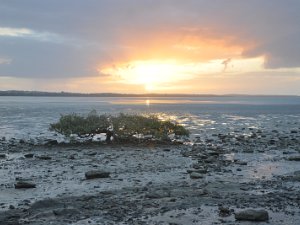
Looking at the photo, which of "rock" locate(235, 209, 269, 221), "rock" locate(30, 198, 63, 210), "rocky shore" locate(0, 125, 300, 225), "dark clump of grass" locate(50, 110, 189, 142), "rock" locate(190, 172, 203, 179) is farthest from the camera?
"dark clump of grass" locate(50, 110, 189, 142)

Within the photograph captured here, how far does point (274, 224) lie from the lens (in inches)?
460

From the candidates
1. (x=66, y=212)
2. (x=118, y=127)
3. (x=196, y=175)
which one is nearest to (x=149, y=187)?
(x=196, y=175)

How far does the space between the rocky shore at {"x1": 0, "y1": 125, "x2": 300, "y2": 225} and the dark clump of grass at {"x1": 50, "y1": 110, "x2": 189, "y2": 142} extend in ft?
14.4

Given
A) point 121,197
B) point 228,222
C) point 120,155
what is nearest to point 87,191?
point 121,197

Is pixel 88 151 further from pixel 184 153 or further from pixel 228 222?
pixel 228 222

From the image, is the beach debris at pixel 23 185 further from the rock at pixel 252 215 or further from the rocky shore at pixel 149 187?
the rock at pixel 252 215

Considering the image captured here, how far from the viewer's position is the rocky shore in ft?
40.2

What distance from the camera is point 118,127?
106 ft

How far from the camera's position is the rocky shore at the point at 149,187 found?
12257mm

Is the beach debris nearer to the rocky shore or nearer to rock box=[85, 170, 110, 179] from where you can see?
the rocky shore

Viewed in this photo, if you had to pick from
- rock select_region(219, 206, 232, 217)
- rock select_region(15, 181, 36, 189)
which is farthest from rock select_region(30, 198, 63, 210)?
rock select_region(219, 206, 232, 217)

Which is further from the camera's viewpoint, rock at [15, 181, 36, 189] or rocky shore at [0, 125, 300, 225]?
rock at [15, 181, 36, 189]

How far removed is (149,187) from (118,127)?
16.4 meters

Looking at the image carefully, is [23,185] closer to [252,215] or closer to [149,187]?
[149,187]
